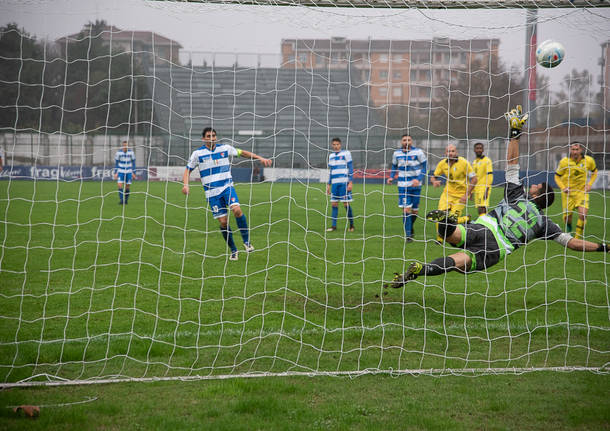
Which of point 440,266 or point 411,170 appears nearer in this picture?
point 440,266

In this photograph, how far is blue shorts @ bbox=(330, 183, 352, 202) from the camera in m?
13.0

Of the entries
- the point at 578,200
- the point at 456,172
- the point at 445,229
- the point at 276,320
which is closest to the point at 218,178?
the point at 276,320

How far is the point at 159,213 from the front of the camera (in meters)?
16.3

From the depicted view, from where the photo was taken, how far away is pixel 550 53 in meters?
5.92

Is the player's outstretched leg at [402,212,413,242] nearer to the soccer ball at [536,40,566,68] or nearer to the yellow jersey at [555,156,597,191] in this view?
the yellow jersey at [555,156,597,191]

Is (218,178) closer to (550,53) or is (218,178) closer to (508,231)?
(508,231)

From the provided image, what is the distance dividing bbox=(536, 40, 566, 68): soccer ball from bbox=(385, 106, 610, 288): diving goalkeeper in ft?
2.14

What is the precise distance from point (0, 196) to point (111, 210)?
337cm

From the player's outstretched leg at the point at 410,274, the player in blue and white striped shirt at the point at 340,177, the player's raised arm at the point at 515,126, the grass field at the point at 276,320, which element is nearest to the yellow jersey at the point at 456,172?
the player in blue and white striped shirt at the point at 340,177

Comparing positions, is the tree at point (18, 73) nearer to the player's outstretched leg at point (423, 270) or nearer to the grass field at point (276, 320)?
the grass field at point (276, 320)

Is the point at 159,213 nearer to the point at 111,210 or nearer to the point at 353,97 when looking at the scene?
the point at 111,210

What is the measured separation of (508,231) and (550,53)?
5.91ft

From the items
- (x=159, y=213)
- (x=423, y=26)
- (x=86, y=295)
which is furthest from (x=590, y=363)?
(x=159, y=213)

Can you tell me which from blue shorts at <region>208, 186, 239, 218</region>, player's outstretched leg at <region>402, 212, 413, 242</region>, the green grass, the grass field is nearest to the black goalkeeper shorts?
the grass field
